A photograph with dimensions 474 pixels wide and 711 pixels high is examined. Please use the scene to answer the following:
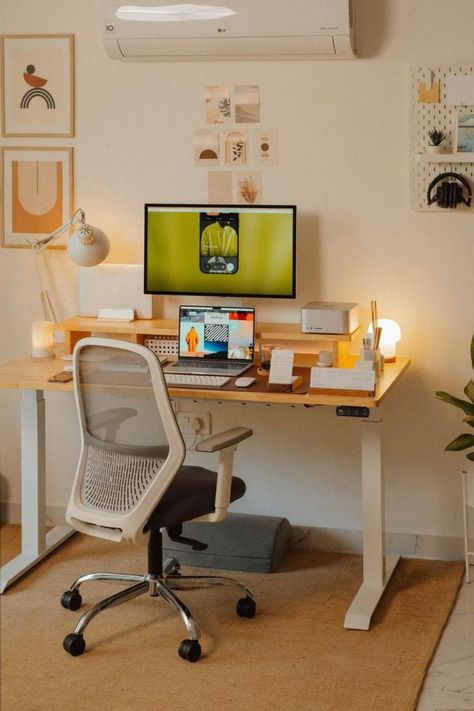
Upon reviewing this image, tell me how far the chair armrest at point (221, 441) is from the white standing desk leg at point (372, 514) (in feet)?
1.55

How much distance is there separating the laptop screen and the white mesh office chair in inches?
24.5

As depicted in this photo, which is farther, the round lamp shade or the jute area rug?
the round lamp shade

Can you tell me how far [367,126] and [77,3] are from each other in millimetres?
1196

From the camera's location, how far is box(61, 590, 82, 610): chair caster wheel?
3641mm

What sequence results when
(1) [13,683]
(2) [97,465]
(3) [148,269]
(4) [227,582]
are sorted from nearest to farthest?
(1) [13,683]
(2) [97,465]
(4) [227,582]
(3) [148,269]

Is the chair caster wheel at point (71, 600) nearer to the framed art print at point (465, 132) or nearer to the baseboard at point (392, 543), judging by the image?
the baseboard at point (392, 543)

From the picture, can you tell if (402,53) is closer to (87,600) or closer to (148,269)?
(148,269)

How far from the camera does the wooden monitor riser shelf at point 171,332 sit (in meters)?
4.01

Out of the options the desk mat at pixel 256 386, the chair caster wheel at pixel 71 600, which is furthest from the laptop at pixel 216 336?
the chair caster wheel at pixel 71 600

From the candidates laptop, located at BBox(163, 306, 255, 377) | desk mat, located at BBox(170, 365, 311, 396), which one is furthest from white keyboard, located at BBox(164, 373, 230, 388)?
laptop, located at BBox(163, 306, 255, 377)

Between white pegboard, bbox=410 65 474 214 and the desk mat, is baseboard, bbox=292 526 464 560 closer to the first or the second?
the desk mat

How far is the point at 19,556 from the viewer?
13.5 ft

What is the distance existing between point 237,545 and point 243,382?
67cm

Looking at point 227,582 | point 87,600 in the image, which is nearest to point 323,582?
point 227,582
